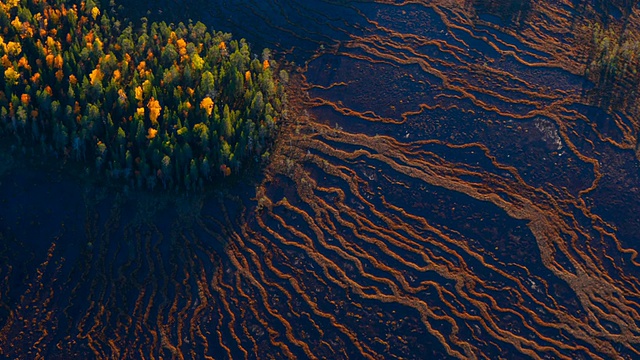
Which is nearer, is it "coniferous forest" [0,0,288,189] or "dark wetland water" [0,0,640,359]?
"dark wetland water" [0,0,640,359]

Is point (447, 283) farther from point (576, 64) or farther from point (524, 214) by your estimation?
point (576, 64)

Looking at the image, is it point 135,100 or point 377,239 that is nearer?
point 377,239

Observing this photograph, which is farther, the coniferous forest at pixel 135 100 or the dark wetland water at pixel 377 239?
the coniferous forest at pixel 135 100

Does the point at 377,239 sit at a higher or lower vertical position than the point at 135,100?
lower

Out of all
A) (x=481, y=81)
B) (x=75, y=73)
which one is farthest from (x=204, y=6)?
(x=481, y=81)
